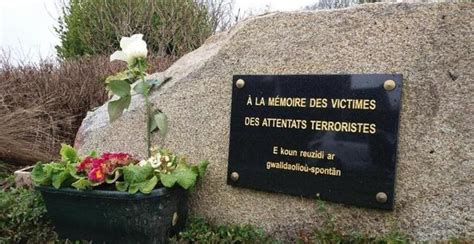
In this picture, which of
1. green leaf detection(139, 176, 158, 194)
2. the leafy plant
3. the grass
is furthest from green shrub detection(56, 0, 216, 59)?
green leaf detection(139, 176, 158, 194)

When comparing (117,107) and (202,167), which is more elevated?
(117,107)

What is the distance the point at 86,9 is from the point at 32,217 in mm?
5702

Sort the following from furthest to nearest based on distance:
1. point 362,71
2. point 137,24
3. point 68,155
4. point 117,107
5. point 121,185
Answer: point 137,24 < point 117,107 < point 68,155 < point 121,185 < point 362,71

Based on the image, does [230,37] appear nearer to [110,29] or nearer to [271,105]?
[271,105]

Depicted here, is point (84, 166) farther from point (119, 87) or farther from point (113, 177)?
point (119, 87)

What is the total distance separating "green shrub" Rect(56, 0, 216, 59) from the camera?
7.32 m

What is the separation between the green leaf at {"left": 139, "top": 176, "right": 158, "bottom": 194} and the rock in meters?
0.38

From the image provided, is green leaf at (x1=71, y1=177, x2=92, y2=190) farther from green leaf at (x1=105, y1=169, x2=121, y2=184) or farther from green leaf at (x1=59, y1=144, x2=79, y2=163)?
green leaf at (x1=59, y1=144, x2=79, y2=163)

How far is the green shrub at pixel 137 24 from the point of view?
7.32 m

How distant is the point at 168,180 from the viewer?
2.25 m

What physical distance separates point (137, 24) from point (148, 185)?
566 cm

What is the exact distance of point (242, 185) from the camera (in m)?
2.38

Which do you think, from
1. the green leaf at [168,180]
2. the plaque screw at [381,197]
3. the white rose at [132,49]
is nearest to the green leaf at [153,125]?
the white rose at [132,49]

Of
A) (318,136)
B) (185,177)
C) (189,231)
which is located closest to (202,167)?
(185,177)
